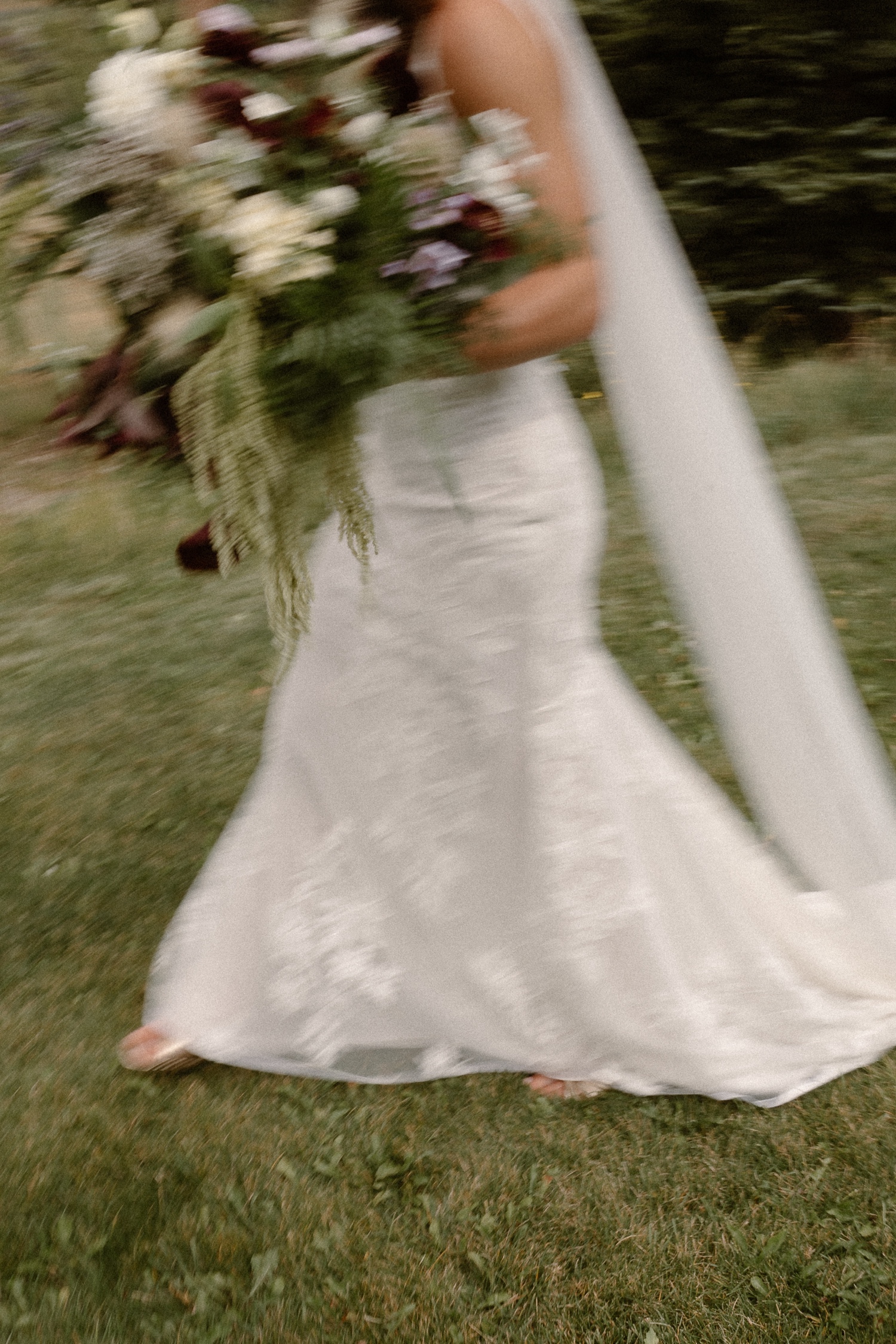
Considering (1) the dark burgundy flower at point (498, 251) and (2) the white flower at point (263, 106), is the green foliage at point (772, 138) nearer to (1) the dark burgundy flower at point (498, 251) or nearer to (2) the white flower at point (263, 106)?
(1) the dark burgundy flower at point (498, 251)

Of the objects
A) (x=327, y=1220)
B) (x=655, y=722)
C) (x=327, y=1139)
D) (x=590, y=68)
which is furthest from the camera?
(x=655, y=722)

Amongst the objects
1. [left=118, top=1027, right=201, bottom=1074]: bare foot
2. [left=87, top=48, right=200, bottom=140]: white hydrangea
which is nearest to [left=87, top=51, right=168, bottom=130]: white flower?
[left=87, top=48, right=200, bottom=140]: white hydrangea

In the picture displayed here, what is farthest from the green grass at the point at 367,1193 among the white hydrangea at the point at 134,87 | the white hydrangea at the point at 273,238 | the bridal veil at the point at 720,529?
the bridal veil at the point at 720,529

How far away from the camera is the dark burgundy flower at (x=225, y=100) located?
5.52 feet

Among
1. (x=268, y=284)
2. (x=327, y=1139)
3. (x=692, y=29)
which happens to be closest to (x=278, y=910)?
(x=327, y=1139)

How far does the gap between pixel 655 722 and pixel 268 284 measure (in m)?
1.50

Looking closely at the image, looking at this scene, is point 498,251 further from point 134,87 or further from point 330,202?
point 134,87

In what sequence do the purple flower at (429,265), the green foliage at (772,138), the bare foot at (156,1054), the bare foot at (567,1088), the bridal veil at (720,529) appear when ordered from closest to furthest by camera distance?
the purple flower at (429,265)
the bridal veil at (720,529)
the bare foot at (567,1088)
the bare foot at (156,1054)
the green foliage at (772,138)

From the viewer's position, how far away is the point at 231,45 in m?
1.70

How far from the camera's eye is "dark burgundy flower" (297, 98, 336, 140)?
1.71 metres

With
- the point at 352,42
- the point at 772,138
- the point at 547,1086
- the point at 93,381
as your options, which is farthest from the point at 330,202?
the point at 772,138

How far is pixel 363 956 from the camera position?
274 cm

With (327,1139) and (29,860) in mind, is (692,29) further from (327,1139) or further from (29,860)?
(327,1139)

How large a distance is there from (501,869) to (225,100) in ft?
5.25
